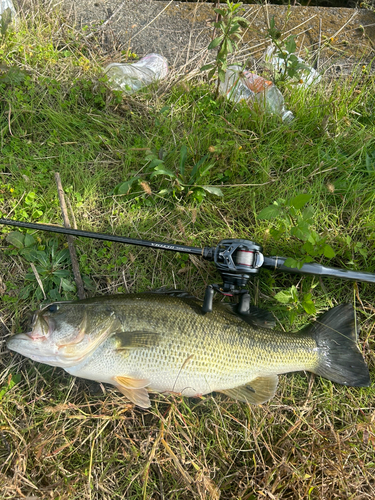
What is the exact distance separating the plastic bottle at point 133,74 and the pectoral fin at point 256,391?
3.04m

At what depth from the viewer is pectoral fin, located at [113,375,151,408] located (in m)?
2.50

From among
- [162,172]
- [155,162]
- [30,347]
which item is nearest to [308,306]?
[162,172]

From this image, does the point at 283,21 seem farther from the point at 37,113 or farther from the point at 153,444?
the point at 153,444

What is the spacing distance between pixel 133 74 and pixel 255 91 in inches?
50.6

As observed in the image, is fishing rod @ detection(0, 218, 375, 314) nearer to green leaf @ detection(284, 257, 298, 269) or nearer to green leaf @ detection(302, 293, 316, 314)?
green leaf @ detection(284, 257, 298, 269)

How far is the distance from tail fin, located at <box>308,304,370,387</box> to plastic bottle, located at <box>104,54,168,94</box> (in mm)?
2941

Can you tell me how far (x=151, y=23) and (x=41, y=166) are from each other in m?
2.16

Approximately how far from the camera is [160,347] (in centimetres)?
246

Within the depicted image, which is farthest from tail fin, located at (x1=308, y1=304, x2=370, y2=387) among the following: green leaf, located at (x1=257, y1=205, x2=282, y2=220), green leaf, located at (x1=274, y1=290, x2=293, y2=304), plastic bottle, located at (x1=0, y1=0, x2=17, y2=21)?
plastic bottle, located at (x1=0, y1=0, x2=17, y2=21)

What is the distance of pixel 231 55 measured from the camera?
12.3 feet

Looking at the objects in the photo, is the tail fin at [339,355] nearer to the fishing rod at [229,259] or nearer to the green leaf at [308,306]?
the green leaf at [308,306]

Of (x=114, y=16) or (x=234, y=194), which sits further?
(x=114, y=16)

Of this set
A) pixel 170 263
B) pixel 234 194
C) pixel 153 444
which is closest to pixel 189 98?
pixel 234 194

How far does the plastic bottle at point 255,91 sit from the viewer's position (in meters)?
3.42
